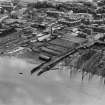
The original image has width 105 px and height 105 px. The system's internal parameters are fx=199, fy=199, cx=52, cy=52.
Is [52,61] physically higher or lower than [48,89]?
higher

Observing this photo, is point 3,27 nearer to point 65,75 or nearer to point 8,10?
point 8,10

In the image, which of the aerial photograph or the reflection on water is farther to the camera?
the aerial photograph

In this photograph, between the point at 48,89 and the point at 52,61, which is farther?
the point at 52,61

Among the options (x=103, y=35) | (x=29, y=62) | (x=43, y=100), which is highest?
(x=103, y=35)

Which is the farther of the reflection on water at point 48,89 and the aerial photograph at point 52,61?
the aerial photograph at point 52,61

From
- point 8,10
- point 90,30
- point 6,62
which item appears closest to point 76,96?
point 6,62
